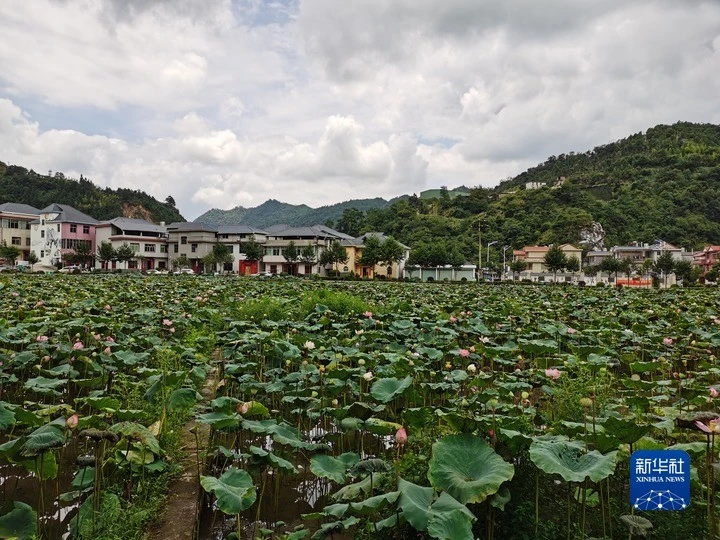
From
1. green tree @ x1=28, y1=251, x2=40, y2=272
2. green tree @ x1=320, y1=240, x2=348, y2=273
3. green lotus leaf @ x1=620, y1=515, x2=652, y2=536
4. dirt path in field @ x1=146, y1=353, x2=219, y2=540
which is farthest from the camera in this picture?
green tree @ x1=320, y1=240, x2=348, y2=273

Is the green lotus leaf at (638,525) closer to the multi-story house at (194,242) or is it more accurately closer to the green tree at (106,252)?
the green tree at (106,252)

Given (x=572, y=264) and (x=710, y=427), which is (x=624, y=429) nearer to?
(x=710, y=427)

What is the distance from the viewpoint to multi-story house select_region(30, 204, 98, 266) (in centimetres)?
5391

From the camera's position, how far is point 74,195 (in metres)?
73.6

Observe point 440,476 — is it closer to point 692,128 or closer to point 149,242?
point 149,242

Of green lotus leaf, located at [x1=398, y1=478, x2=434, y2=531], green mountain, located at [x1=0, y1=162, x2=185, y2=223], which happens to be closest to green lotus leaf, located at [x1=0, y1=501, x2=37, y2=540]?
green lotus leaf, located at [x1=398, y1=478, x2=434, y2=531]

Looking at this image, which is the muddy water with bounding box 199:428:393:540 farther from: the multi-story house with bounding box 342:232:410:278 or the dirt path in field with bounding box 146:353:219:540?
the multi-story house with bounding box 342:232:410:278

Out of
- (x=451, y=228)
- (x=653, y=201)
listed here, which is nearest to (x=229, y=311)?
(x=451, y=228)

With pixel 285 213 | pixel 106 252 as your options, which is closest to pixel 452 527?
pixel 106 252

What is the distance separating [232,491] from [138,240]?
5960 centimetres

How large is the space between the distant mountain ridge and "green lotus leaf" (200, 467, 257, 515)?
122339mm

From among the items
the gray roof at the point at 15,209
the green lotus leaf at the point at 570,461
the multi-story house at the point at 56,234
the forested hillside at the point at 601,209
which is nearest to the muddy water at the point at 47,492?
the green lotus leaf at the point at 570,461

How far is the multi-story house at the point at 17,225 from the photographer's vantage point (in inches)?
2175

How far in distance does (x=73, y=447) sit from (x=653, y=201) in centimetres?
8815
